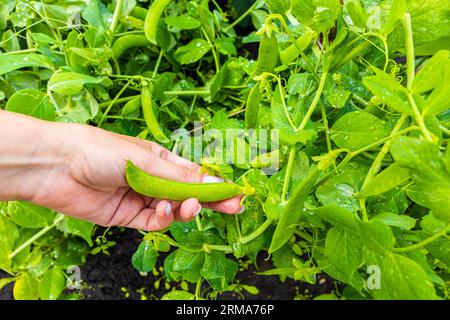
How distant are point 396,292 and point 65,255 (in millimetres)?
773

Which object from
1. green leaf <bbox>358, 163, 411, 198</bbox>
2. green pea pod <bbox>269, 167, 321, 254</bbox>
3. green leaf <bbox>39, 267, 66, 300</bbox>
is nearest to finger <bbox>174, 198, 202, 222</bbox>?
green pea pod <bbox>269, 167, 321, 254</bbox>

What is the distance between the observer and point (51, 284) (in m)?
0.91

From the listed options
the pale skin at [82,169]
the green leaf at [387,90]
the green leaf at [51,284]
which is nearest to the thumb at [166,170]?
the pale skin at [82,169]

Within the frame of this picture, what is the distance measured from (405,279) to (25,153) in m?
0.51

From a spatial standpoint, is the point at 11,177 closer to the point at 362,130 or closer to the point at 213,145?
the point at 213,145

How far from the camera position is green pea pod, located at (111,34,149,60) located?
0.81 metres

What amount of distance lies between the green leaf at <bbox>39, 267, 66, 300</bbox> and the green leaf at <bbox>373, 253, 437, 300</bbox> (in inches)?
28.5

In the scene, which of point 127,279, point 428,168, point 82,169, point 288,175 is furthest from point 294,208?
point 127,279

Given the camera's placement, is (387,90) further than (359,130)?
No

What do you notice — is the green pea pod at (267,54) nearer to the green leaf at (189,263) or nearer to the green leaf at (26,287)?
the green leaf at (189,263)

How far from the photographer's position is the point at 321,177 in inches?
20.4

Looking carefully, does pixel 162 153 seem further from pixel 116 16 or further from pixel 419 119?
pixel 419 119

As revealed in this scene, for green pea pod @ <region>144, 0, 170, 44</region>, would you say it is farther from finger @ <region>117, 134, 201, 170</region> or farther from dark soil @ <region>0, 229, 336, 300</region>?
dark soil @ <region>0, 229, 336, 300</region>
